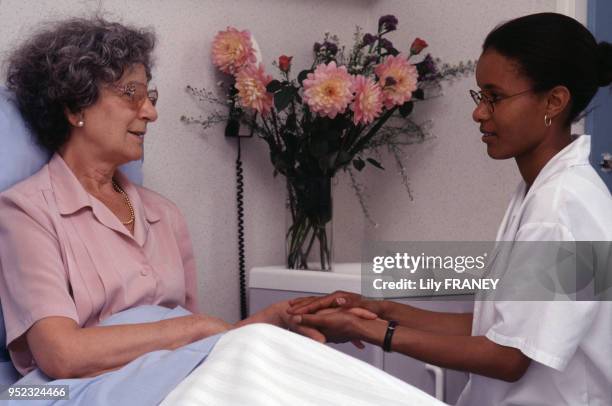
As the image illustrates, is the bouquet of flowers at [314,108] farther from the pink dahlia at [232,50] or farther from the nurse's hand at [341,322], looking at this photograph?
the nurse's hand at [341,322]

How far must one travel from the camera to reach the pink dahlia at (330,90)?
2.25 m

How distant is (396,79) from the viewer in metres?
2.37

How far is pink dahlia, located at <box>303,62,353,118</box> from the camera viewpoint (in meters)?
2.25

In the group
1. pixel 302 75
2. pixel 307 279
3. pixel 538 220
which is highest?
pixel 302 75

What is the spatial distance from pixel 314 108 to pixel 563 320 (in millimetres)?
1027

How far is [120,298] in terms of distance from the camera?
67.7 inches

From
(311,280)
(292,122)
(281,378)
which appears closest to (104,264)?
(281,378)

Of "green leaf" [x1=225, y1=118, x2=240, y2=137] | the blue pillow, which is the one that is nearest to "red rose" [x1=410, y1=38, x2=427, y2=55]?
"green leaf" [x1=225, y1=118, x2=240, y2=137]

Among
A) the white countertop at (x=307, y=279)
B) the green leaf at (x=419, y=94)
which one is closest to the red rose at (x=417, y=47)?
the green leaf at (x=419, y=94)

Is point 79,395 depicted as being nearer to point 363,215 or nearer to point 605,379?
point 605,379

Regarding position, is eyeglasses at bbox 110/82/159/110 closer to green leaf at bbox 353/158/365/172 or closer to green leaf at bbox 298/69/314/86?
green leaf at bbox 298/69/314/86

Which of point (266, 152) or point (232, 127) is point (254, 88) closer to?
point (232, 127)

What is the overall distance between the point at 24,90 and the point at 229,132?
81 cm

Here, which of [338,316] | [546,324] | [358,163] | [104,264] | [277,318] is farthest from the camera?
[358,163]
